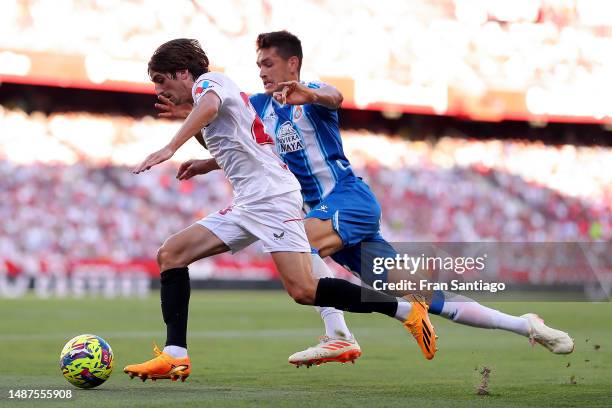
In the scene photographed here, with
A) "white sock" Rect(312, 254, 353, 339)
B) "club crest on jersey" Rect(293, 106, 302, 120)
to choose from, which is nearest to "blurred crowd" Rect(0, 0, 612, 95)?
"club crest on jersey" Rect(293, 106, 302, 120)

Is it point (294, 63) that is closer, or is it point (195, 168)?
point (195, 168)

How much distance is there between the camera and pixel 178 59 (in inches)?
234

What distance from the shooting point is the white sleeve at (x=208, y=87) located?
5711mm

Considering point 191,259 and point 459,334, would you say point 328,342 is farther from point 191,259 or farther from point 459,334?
point 459,334

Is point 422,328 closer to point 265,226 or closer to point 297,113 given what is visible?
point 265,226

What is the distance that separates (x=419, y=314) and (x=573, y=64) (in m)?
27.1

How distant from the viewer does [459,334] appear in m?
12.5

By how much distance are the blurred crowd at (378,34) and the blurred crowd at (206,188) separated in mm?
3088

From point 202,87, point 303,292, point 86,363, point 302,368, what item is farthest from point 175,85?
point 302,368

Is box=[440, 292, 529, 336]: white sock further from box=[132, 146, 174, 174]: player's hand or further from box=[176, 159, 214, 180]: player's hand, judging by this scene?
box=[132, 146, 174, 174]: player's hand

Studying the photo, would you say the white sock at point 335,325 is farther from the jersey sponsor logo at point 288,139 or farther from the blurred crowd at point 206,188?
the blurred crowd at point 206,188

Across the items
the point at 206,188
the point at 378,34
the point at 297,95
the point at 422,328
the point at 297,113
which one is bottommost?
the point at 422,328

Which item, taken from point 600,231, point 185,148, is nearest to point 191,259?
point 185,148

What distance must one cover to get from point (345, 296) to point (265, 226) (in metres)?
0.63
